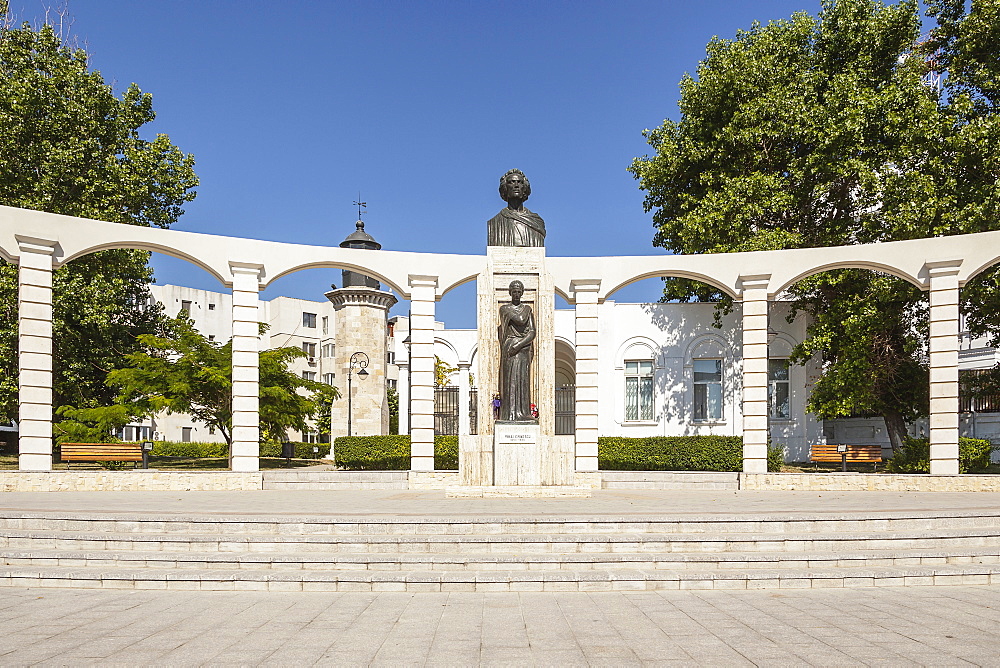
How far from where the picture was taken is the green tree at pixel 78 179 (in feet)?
76.5

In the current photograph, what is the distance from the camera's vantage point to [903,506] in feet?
40.9

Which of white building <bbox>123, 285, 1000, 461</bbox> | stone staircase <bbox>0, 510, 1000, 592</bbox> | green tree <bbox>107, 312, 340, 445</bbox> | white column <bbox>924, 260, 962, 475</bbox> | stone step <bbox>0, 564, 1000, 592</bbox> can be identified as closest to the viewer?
stone step <bbox>0, 564, 1000, 592</bbox>

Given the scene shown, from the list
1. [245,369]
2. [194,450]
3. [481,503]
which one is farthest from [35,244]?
[194,450]

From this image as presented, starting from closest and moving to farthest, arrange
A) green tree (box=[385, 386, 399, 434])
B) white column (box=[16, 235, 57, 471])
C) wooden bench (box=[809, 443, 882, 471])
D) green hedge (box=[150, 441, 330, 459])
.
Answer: white column (box=[16, 235, 57, 471]), wooden bench (box=[809, 443, 882, 471]), green hedge (box=[150, 441, 330, 459]), green tree (box=[385, 386, 399, 434])

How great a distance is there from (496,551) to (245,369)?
35.1 ft

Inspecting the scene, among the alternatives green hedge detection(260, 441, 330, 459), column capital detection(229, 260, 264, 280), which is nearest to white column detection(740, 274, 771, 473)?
column capital detection(229, 260, 264, 280)

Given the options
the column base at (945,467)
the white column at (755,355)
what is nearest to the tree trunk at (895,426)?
the column base at (945,467)

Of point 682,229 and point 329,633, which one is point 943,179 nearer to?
point 682,229

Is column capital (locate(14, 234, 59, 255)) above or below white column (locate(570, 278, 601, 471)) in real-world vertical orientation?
above

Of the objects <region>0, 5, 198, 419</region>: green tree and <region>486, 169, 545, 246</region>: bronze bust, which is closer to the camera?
<region>486, 169, 545, 246</region>: bronze bust

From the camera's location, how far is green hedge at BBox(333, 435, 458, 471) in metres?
24.2

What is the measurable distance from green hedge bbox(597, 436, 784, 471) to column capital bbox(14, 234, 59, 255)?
14862 millimetres

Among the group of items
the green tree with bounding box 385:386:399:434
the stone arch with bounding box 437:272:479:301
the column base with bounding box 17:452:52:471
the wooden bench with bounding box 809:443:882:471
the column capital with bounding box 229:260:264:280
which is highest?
the column capital with bounding box 229:260:264:280

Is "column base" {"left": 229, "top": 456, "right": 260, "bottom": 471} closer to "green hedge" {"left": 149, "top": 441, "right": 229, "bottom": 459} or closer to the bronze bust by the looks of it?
the bronze bust
